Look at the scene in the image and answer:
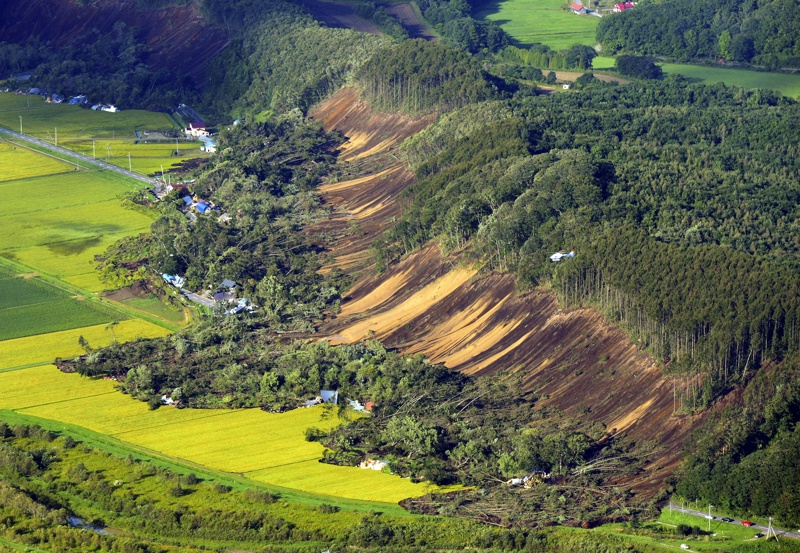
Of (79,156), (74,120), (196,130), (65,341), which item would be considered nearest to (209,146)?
(196,130)

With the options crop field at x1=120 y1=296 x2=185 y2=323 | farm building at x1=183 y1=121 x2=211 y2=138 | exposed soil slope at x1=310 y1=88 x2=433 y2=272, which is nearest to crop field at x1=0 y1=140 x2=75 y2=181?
farm building at x1=183 y1=121 x2=211 y2=138

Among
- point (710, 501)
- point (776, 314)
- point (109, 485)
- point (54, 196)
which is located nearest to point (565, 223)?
point (776, 314)

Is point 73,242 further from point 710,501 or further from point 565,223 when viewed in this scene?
point 710,501

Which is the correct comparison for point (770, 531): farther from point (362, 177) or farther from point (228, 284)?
point (362, 177)

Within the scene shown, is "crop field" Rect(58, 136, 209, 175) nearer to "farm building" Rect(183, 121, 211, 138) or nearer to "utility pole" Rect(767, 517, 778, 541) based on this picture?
"farm building" Rect(183, 121, 211, 138)

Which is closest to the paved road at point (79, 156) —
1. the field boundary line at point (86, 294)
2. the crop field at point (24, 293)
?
the field boundary line at point (86, 294)
